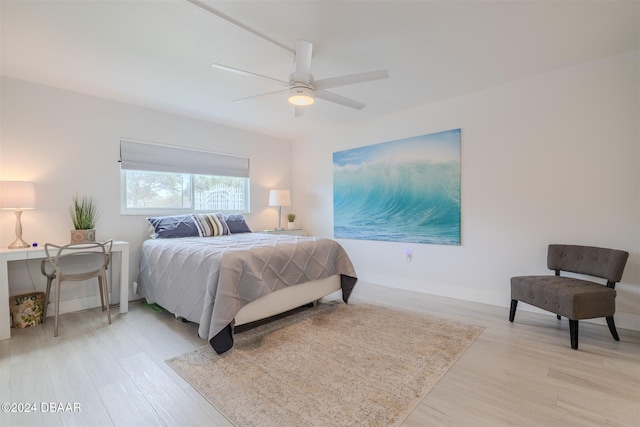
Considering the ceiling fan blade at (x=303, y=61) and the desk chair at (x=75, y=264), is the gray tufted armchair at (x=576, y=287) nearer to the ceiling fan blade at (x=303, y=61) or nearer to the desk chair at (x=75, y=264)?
the ceiling fan blade at (x=303, y=61)

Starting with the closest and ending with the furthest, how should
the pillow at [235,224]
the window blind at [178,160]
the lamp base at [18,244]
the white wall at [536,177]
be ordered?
the white wall at [536,177] → the lamp base at [18,244] → the window blind at [178,160] → the pillow at [235,224]

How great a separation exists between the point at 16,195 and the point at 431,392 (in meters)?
3.76

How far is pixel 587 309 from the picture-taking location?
2268 mm

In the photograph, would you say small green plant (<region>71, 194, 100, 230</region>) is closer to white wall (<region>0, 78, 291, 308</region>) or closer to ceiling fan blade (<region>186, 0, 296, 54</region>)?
white wall (<region>0, 78, 291, 308</region>)

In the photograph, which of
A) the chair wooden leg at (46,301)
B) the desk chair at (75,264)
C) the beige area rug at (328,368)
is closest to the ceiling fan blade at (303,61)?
the beige area rug at (328,368)

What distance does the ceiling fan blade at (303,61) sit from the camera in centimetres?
199

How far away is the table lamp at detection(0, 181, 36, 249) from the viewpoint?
2.64 m

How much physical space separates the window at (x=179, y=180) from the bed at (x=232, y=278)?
65 centimetres

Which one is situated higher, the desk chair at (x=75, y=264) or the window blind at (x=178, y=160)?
the window blind at (x=178, y=160)

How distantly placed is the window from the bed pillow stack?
375 millimetres

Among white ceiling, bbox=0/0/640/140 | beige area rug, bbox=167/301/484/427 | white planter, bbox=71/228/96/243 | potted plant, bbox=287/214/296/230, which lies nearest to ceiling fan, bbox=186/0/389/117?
white ceiling, bbox=0/0/640/140

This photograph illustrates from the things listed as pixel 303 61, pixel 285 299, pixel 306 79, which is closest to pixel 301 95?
pixel 306 79

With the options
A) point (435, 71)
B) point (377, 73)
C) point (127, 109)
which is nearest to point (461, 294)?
point (435, 71)

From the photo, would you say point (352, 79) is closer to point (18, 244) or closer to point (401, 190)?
point (401, 190)
